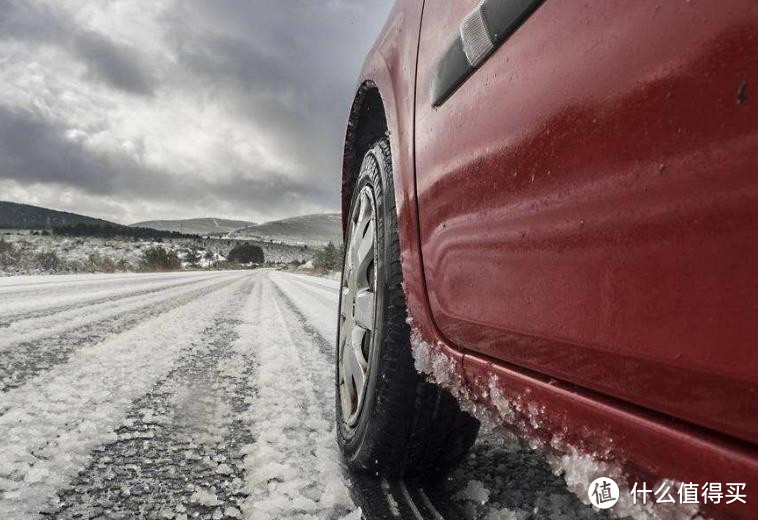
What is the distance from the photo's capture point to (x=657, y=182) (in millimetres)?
478

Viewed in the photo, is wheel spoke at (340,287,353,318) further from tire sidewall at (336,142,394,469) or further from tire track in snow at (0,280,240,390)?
A: tire track in snow at (0,280,240,390)

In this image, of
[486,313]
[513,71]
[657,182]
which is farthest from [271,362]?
[657,182]

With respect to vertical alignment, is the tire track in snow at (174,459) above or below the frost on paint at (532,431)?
below

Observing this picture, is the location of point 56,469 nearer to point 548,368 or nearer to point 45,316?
point 548,368

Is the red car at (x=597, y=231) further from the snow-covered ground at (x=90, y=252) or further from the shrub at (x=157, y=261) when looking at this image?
the shrub at (x=157, y=261)

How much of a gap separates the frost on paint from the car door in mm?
73

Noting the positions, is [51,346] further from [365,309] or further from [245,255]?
[245,255]

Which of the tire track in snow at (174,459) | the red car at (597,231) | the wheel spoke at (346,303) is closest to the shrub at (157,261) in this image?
the tire track in snow at (174,459)

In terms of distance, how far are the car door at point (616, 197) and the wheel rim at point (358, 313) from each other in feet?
1.72

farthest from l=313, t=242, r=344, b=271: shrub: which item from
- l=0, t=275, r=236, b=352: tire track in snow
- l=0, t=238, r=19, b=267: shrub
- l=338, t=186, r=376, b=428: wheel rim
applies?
l=338, t=186, r=376, b=428: wheel rim

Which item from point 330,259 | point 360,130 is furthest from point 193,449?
point 330,259

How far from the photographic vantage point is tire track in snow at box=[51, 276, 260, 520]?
111 cm

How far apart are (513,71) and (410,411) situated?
2.72 ft

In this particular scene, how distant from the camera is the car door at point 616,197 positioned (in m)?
0.41
